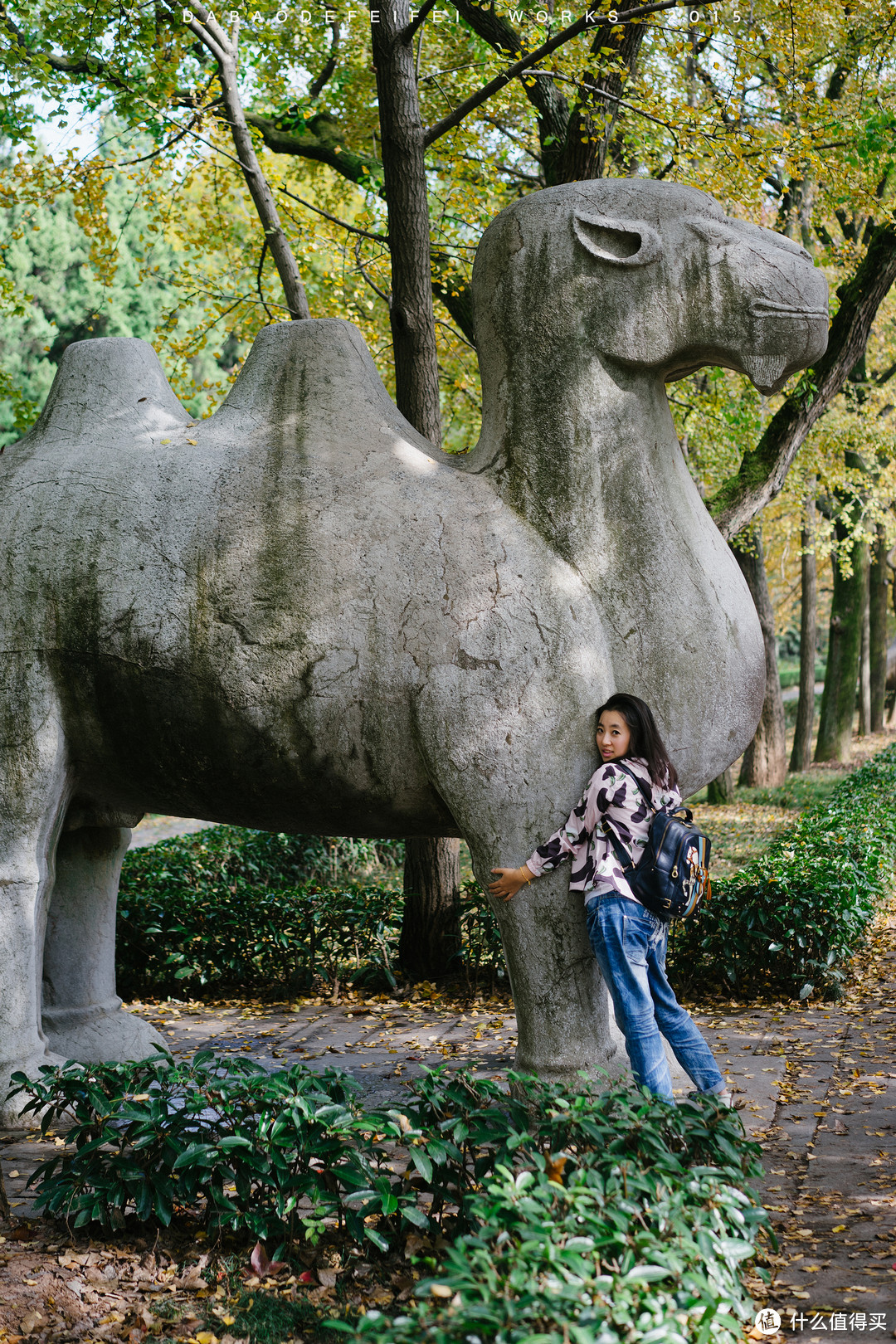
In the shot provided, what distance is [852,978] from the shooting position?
6.66m

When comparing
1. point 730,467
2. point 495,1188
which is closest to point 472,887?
point 495,1188

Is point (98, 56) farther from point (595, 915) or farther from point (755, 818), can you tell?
point (755, 818)

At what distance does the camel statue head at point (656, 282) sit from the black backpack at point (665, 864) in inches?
58.9

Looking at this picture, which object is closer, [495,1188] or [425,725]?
[495,1188]

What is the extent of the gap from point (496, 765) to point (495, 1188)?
1.43 metres

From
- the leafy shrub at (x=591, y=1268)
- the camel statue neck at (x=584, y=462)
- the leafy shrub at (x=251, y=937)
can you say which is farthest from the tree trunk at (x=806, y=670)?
the leafy shrub at (x=591, y=1268)

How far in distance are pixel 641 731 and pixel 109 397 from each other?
8.27ft

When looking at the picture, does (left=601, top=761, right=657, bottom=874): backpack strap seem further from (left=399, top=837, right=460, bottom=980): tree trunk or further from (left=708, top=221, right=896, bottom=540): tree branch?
(left=708, top=221, right=896, bottom=540): tree branch

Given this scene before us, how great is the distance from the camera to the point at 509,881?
140 inches

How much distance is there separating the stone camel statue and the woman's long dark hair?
→ 0.40 feet

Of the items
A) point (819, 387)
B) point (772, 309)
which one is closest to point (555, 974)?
point (772, 309)

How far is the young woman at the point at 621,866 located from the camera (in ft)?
11.2

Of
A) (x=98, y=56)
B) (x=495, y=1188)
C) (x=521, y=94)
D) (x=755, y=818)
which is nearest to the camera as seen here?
(x=495, y=1188)

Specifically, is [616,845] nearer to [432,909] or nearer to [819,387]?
[432,909]
